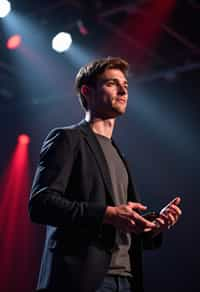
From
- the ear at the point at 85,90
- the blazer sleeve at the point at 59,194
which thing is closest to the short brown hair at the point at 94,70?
the ear at the point at 85,90

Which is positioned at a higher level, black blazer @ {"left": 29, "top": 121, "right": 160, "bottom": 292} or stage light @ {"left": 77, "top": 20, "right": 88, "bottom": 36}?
stage light @ {"left": 77, "top": 20, "right": 88, "bottom": 36}

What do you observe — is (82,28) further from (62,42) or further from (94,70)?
(94,70)

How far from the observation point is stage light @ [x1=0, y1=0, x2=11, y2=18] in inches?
165

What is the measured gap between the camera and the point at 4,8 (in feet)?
13.9

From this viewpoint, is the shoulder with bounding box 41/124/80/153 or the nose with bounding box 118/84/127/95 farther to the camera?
the nose with bounding box 118/84/127/95

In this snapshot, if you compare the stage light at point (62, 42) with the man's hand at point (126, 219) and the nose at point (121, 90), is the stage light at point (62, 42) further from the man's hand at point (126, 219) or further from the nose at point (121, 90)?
the man's hand at point (126, 219)

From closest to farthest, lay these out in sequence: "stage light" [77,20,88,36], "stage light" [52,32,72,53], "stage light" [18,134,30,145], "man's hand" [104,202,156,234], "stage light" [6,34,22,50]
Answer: "man's hand" [104,202,156,234] < "stage light" [77,20,88,36] < "stage light" [52,32,72,53] < "stage light" [6,34,22,50] < "stage light" [18,134,30,145]

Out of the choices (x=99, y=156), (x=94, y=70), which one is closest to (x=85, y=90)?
(x=94, y=70)

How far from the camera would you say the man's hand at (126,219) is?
1.49 meters

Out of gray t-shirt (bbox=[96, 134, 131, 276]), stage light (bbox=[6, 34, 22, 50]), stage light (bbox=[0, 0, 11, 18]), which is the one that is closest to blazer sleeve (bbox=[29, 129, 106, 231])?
gray t-shirt (bbox=[96, 134, 131, 276])

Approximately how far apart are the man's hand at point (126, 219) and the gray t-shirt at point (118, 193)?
0.52 feet

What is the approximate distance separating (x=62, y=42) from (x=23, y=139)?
1.68 metres

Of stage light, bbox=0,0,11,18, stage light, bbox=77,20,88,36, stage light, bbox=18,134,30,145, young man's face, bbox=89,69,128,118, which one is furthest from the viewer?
stage light, bbox=18,134,30,145

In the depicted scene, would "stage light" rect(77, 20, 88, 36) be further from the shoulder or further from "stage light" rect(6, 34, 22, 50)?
the shoulder
